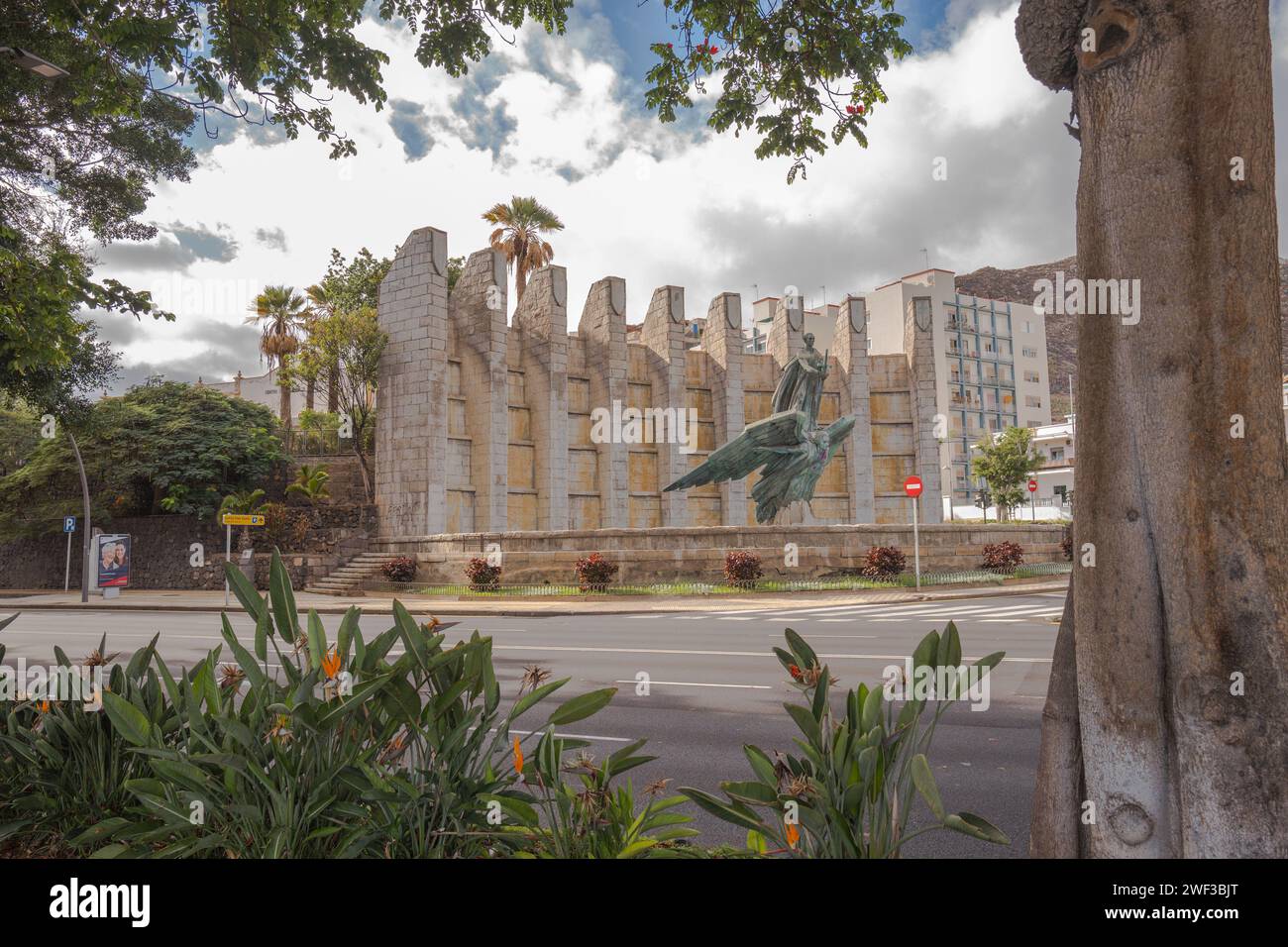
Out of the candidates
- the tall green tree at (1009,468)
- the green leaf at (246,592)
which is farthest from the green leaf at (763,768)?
the tall green tree at (1009,468)

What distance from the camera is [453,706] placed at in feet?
9.71

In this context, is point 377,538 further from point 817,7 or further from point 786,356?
point 817,7

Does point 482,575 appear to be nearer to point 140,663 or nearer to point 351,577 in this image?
point 351,577

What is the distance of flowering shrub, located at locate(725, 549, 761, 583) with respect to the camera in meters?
23.9

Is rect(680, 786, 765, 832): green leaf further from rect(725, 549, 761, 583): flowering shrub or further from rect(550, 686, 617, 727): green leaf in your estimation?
rect(725, 549, 761, 583): flowering shrub

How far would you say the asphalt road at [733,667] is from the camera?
5258 mm

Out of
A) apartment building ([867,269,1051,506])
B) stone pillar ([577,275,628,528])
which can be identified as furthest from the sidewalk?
apartment building ([867,269,1051,506])

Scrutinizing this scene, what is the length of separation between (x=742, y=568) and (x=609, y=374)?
14.8 m

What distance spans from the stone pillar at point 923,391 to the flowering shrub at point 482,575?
2337 centimetres

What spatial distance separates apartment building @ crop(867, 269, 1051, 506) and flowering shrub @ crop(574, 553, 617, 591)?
51.4 meters

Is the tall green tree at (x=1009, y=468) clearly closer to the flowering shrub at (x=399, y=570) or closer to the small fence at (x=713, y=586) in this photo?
the small fence at (x=713, y=586)

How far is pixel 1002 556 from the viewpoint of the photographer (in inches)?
1035
